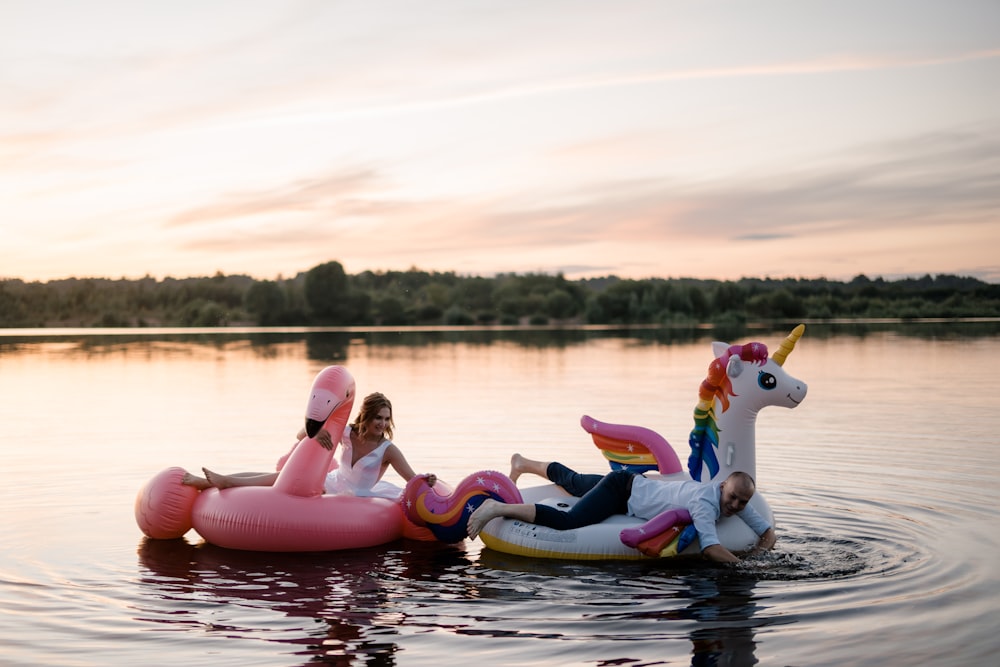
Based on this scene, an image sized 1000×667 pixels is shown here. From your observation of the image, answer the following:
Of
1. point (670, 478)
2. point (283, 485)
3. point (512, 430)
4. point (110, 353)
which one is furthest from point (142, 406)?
point (110, 353)

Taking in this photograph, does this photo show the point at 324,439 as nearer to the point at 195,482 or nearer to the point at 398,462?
the point at 398,462

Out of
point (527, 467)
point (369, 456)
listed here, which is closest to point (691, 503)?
point (527, 467)

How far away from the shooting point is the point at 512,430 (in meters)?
16.1

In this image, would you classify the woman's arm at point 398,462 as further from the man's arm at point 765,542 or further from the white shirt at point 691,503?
the man's arm at point 765,542

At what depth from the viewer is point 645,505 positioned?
8.69 m

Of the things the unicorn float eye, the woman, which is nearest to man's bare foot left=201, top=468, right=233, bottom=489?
the woman

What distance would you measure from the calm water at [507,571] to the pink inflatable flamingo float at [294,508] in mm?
199

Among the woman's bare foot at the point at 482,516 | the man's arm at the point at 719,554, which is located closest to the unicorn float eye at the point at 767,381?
the man's arm at the point at 719,554

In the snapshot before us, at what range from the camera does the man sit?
326 inches

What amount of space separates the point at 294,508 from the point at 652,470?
3.18m

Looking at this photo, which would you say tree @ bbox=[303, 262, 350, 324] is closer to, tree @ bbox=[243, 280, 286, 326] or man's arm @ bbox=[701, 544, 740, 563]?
tree @ bbox=[243, 280, 286, 326]

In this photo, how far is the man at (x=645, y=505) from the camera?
326 inches

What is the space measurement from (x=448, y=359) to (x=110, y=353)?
1436 cm

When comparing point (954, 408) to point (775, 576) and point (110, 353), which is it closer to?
point (775, 576)
